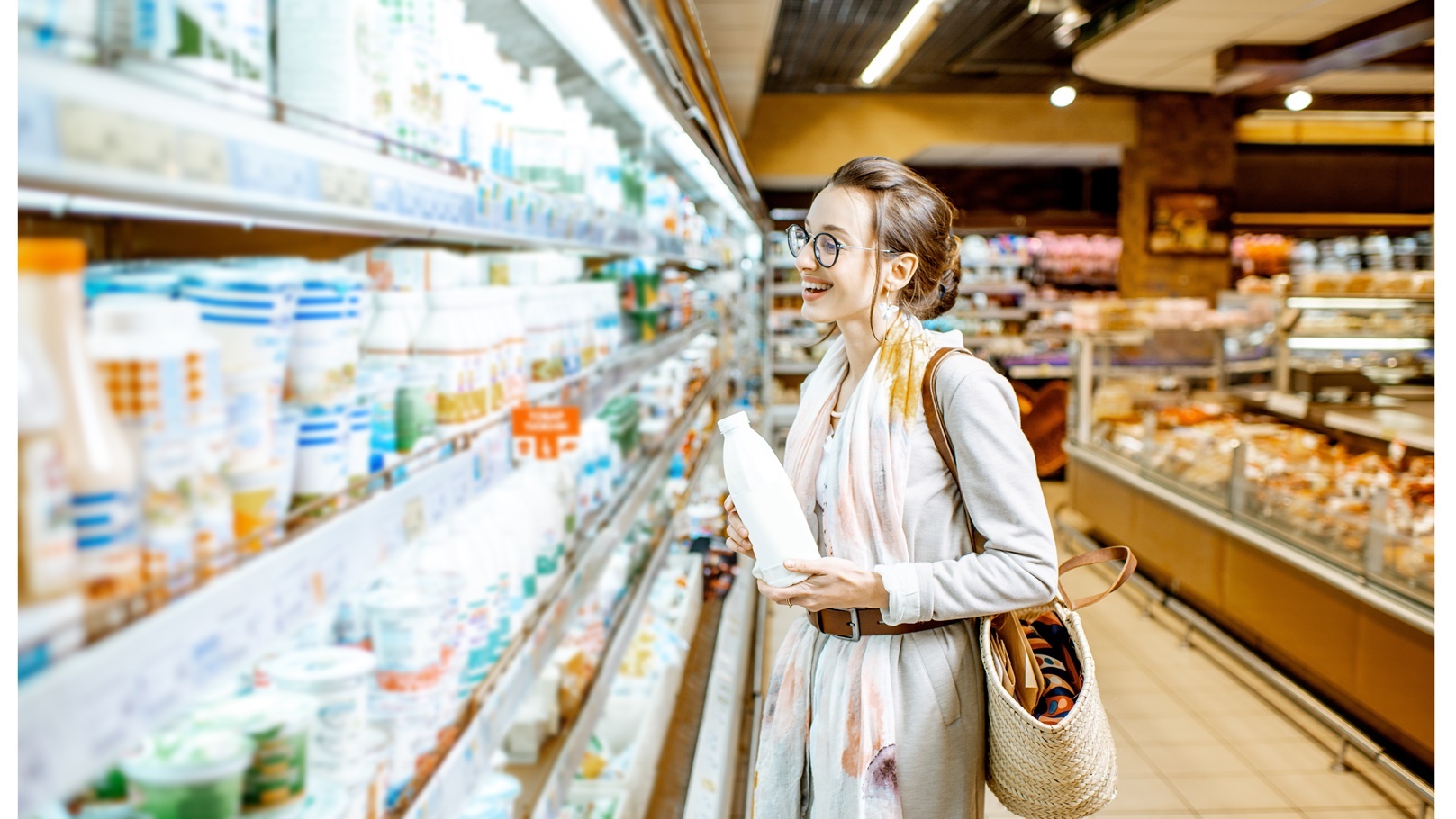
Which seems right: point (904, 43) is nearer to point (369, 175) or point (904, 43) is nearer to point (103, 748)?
point (369, 175)

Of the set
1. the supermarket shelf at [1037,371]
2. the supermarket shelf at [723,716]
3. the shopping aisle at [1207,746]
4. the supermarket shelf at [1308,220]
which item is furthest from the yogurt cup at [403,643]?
the supermarket shelf at [1308,220]

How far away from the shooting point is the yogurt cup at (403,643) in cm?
122

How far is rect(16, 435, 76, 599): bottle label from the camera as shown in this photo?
23.0 inches

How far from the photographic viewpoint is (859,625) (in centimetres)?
160

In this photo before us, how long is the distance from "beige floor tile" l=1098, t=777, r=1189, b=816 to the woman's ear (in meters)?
2.36

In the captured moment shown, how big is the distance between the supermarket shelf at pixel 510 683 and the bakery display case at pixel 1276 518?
8.79 ft

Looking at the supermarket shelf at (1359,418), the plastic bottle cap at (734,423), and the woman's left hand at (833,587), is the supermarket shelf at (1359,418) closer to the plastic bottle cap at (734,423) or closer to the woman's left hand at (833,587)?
the woman's left hand at (833,587)

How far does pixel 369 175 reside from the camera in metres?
0.98

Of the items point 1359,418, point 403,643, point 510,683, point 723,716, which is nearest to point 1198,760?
point 723,716

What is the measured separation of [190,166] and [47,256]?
3.9 inches


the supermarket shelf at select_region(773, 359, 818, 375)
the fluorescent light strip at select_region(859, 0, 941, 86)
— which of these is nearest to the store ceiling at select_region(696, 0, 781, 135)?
the fluorescent light strip at select_region(859, 0, 941, 86)

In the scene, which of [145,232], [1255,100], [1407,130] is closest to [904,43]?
[1255,100]

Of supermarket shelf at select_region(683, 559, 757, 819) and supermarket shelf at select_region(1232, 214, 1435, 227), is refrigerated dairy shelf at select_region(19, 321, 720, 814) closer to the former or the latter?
supermarket shelf at select_region(683, 559, 757, 819)

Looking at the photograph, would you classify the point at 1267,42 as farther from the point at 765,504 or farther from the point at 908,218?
the point at 765,504
